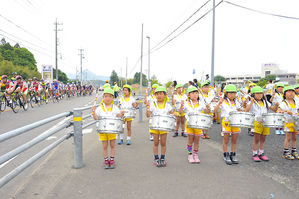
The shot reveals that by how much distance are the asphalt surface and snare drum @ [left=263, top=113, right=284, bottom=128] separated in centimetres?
88

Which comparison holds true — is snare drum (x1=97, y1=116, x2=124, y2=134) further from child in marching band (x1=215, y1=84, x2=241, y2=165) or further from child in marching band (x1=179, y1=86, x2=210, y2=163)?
child in marching band (x1=215, y1=84, x2=241, y2=165)

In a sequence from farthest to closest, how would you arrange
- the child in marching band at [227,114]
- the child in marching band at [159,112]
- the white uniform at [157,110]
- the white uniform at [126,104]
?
the white uniform at [126,104]
the child in marching band at [227,114]
the white uniform at [157,110]
the child in marching band at [159,112]

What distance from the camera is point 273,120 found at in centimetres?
479

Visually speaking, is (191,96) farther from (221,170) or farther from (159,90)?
(221,170)

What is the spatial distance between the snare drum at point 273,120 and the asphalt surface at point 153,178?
0.88 m

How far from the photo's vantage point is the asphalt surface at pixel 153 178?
11.4 feet

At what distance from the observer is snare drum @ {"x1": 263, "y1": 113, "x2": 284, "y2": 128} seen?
4.77m

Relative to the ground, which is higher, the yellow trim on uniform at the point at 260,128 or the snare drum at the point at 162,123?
the snare drum at the point at 162,123

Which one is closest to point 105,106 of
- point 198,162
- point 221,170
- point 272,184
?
point 198,162

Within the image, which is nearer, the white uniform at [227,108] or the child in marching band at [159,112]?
the child in marching band at [159,112]

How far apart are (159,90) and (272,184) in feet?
8.72

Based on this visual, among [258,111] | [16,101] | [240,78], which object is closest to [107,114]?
[258,111]

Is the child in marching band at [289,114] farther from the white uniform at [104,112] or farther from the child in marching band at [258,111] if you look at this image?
the white uniform at [104,112]

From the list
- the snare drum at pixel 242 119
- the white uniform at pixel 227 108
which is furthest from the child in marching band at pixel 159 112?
the snare drum at pixel 242 119
